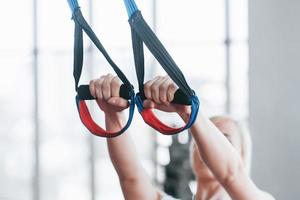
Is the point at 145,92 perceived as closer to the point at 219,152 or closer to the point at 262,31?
the point at 219,152

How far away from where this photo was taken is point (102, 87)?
2.46 feet

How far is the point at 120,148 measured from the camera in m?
0.86

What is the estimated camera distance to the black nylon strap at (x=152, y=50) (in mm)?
680

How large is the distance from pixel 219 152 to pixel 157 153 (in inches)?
70.0

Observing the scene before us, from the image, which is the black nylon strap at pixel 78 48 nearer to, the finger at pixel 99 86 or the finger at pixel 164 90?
the finger at pixel 99 86

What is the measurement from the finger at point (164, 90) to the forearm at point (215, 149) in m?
0.06

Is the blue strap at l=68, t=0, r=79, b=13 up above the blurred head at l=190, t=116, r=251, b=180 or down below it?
above

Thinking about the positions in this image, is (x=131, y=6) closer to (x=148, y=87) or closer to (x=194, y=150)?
(x=148, y=87)

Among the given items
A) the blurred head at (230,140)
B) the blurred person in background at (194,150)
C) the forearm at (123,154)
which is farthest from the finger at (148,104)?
the blurred head at (230,140)

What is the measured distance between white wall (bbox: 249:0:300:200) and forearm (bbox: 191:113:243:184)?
141 centimetres

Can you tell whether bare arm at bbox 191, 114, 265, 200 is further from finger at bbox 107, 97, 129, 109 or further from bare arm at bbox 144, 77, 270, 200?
finger at bbox 107, 97, 129, 109

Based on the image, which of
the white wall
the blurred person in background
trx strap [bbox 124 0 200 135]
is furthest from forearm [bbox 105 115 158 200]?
the white wall

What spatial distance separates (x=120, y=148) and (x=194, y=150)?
0.55ft

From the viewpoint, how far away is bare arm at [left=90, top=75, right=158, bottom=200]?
75 centimetres
